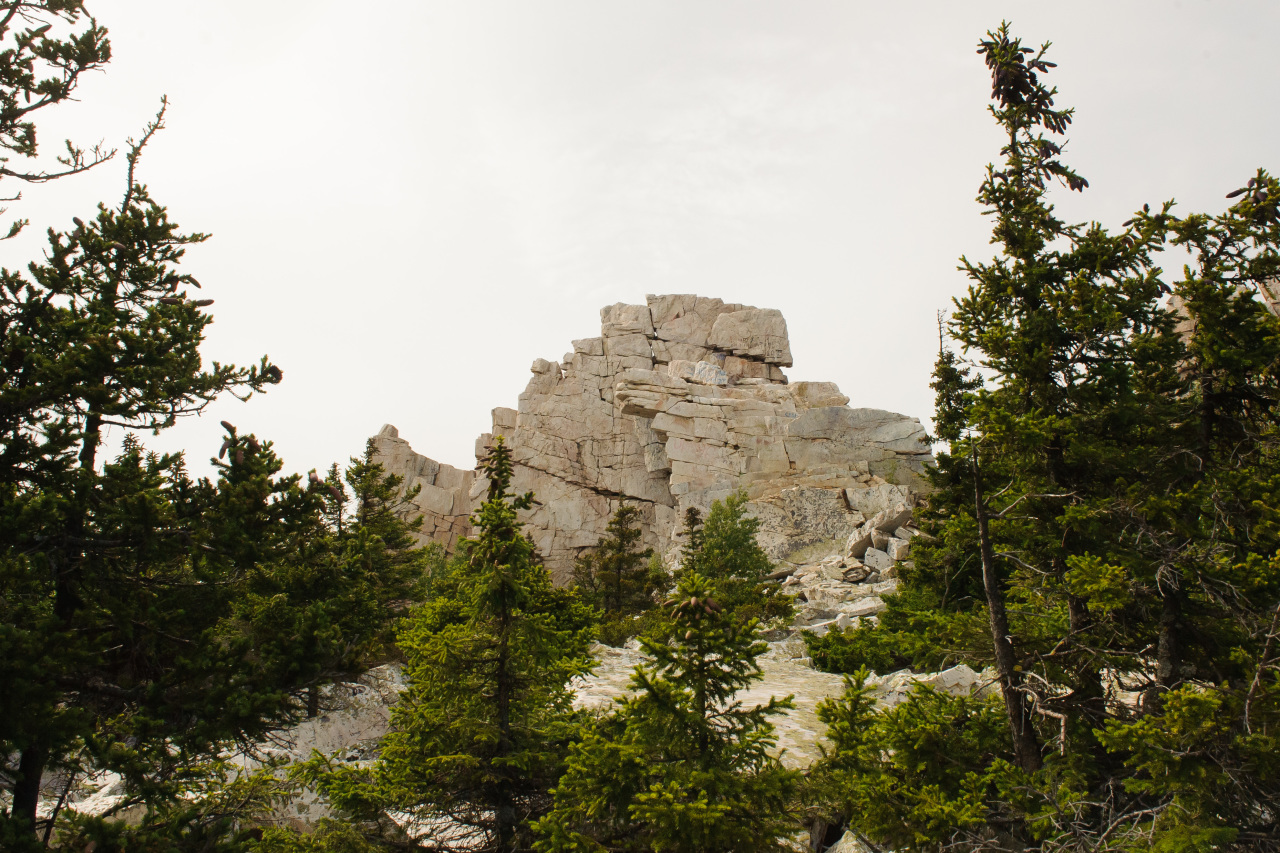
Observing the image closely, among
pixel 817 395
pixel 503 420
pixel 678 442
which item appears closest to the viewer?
pixel 678 442

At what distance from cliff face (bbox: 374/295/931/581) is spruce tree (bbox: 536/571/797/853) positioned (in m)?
39.9

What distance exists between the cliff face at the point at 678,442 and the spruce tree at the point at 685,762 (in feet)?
131

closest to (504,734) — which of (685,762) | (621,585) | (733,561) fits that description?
(685,762)

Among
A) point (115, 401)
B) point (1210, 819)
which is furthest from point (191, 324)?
point (1210, 819)

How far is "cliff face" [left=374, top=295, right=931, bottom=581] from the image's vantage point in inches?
1957

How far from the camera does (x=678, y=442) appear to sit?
174 ft

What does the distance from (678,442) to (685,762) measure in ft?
155

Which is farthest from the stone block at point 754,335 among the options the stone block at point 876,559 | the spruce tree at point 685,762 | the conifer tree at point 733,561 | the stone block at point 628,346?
the spruce tree at point 685,762

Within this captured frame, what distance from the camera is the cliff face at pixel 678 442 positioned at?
4972cm

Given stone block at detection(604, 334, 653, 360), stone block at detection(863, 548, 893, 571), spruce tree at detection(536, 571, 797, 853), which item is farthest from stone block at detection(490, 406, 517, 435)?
spruce tree at detection(536, 571, 797, 853)

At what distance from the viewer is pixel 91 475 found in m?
6.82

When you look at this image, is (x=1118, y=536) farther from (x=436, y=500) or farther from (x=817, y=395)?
(x=436, y=500)

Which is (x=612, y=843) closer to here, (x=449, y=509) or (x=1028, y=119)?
(x=1028, y=119)

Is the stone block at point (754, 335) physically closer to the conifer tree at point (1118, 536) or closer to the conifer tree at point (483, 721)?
the conifer tree at point (1118, 536)
